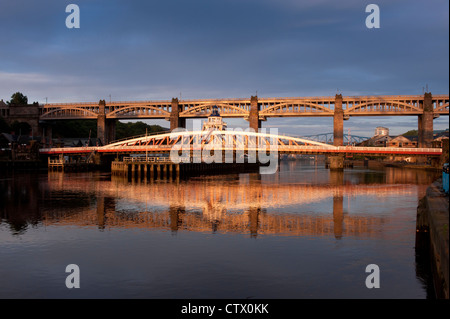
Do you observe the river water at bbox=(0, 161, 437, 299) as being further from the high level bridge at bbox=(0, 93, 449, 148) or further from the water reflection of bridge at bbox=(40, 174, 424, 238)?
the high level bridge at bbox=(0, 93, 449, 148)

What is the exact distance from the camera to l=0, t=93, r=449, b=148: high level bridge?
350 ft

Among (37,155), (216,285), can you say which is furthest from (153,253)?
(37,155)

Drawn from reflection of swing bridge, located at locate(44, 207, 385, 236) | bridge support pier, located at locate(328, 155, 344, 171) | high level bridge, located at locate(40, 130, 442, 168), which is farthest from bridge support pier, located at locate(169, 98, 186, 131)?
reflection of swing bridge, located at locate(44, 207, 385, 236)

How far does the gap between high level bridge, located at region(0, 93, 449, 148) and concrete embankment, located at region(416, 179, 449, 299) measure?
8699 cm

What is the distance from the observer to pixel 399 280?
16.0 metres

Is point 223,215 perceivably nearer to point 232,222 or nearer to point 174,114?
point 232,222

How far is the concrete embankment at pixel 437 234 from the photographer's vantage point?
11.2 meters

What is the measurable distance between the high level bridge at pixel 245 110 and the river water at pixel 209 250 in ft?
249

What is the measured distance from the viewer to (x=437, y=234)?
12.8 metres

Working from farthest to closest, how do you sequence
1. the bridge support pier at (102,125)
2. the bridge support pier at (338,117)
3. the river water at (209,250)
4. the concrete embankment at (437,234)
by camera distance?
the bridge support pier at (102,125) < the bridge support pier at (338,117) < the river water at (209,250) < the concrete embankment at (437,234)

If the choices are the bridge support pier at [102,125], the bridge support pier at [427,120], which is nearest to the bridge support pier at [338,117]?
the bridge support pier at [427,120]

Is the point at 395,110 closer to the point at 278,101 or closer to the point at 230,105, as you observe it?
the point at 278,101

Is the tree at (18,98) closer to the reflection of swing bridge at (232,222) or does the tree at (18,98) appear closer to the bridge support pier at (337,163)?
the bridge support pier at (337,163)
